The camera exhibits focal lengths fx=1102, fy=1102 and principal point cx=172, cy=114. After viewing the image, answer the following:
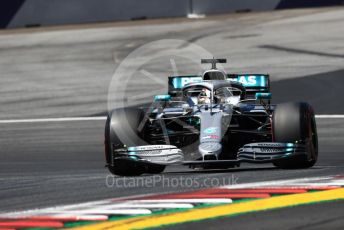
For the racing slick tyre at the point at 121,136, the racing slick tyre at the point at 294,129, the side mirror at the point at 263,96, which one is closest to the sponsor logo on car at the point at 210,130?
the racing slick tyre at the point at 294,129

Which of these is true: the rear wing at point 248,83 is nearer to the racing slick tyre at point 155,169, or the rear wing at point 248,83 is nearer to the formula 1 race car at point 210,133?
the formula 1 race car at point 210,133

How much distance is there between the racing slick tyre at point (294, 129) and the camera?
1433 centimetres

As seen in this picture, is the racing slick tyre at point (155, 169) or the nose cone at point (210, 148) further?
the racing slick tyre at point (155, 169)

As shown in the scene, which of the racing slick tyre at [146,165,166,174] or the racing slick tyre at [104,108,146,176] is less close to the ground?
the racing slick tyre at [104,108,146,176]

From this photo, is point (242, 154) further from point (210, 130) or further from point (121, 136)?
point (121, 136)

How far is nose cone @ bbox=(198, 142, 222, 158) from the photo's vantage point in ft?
46.2

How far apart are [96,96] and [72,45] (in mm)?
8466

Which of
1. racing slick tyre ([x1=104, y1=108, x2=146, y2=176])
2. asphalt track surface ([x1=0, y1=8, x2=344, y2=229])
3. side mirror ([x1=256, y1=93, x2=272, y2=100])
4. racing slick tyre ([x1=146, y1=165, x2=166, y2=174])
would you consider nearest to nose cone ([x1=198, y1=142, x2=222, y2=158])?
asphalt track surface ([x1=0, y1=8, x2=344, y2=229])

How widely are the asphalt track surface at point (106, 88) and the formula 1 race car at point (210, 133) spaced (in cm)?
24

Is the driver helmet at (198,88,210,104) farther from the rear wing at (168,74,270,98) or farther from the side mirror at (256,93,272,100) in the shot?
the rear wing at (168,74,270,98)

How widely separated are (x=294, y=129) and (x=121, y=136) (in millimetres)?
2295

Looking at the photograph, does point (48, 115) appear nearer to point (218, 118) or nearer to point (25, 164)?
point (25, 164)

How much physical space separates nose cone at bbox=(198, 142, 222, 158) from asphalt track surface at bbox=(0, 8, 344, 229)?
11.7 inches

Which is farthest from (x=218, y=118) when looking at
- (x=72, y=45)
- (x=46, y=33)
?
(x=46, y=33)
